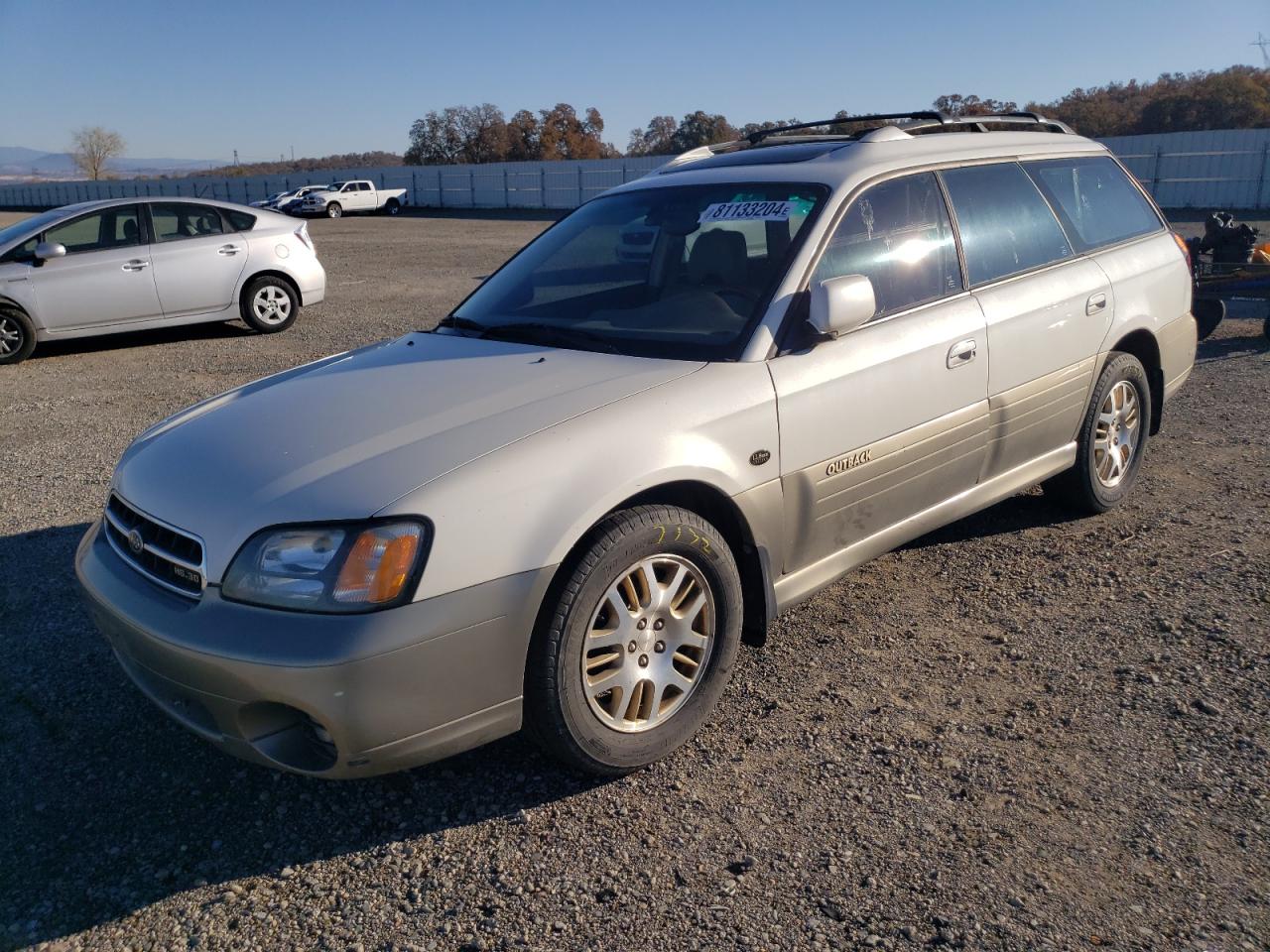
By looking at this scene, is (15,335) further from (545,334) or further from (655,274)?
(655,274)

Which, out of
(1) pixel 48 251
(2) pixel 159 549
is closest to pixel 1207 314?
(2) pixel 159 549

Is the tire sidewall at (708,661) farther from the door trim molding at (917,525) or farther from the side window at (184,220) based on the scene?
the side window at (184,220)

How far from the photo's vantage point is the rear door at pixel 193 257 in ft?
34.8

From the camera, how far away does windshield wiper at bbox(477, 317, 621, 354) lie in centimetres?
368

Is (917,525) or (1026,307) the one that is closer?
(917,525)

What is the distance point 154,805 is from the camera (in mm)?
3039

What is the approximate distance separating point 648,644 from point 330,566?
39.0 inches

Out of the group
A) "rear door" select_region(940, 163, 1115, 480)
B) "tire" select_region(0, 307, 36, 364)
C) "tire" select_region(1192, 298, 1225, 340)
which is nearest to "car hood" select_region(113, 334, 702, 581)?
"rear door" select_region(940, 163, 1115, 480)

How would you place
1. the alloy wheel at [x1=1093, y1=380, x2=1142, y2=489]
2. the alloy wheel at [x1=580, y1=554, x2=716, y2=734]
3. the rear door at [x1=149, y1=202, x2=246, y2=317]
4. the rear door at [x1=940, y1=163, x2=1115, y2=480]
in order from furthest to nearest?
the rear door at [x1=149, y1=202, x2=246, y2=317]
the alloy wheel at [x1=1093, y1=380, x2=1142, y2=489]
the rear door at [x1=940, y1=163, x2=1115, y2=480]
the alloy wheel at [x1=580, y1=554, x2=716, y2=734]

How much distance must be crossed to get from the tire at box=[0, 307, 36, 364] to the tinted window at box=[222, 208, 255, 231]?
231 centimetres

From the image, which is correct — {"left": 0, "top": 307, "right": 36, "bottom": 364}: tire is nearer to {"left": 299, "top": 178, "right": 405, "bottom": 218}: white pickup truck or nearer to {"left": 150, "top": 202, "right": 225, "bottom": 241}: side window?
{"left": 150, "top": 202, "right": 225, "bottom": 241}: side window

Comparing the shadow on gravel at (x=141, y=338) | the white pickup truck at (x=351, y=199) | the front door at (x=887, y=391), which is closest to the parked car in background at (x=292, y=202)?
the white pickup truck at (x=351, y=199)

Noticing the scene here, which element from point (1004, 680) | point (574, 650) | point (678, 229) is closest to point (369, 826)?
point (574, 650)

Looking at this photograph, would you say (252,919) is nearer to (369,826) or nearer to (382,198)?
(369,826)
